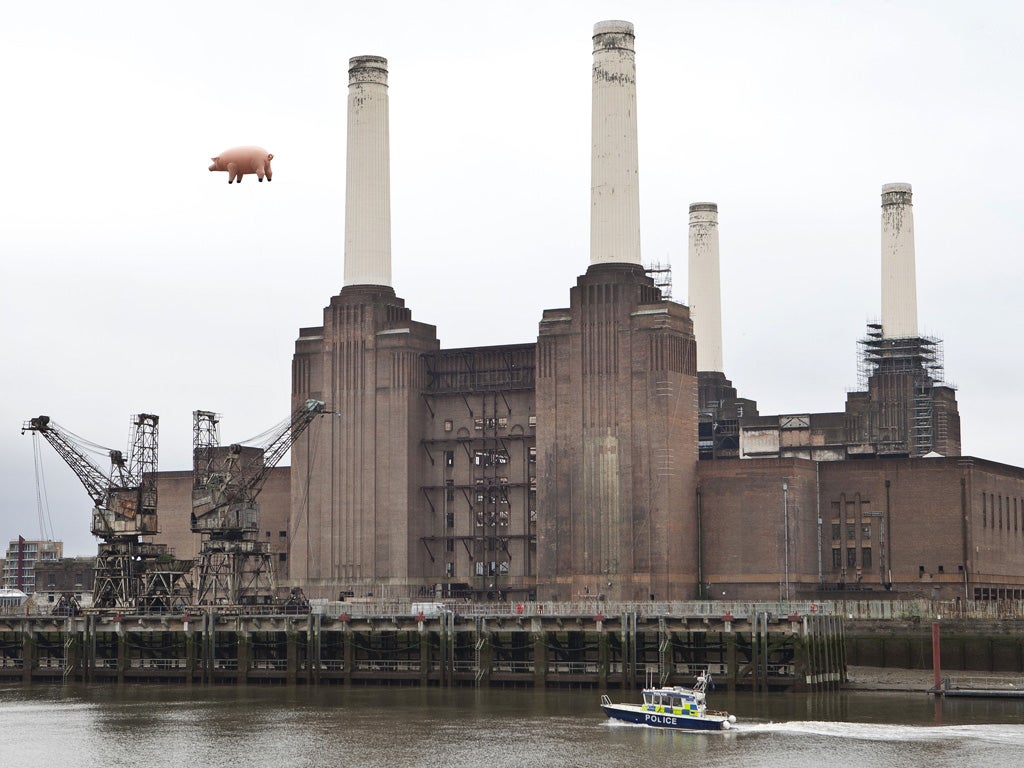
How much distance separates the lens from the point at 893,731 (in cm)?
7806

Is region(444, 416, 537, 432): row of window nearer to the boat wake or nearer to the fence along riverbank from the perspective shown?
the fence along riverbank

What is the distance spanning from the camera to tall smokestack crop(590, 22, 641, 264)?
132750 millimetres

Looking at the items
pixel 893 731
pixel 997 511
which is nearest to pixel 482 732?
pixel 893 731

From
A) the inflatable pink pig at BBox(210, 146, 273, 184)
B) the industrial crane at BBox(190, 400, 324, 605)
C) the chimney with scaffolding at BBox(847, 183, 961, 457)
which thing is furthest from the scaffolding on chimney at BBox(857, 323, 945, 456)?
the inflatable pink pig at BBox(210, 146, 273, 184)

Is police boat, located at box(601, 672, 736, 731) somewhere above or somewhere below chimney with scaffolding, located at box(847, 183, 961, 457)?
below

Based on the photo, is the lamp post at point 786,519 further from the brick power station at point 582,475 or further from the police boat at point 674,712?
the police boat at point 674,712

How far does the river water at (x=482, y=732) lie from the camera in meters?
72.7

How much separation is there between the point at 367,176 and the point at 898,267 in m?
48.7

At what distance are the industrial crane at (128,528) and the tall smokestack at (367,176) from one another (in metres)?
24.7

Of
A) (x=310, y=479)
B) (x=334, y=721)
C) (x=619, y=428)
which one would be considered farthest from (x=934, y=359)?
(x=334, y=721)

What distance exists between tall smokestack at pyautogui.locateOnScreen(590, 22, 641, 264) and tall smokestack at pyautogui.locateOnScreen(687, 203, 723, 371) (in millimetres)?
41619

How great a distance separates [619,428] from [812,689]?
126 ft

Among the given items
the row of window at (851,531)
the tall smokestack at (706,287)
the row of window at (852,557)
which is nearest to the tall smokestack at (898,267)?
the tall smokestack at (706,287)

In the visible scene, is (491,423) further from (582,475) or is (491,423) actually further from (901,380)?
(901,380)
